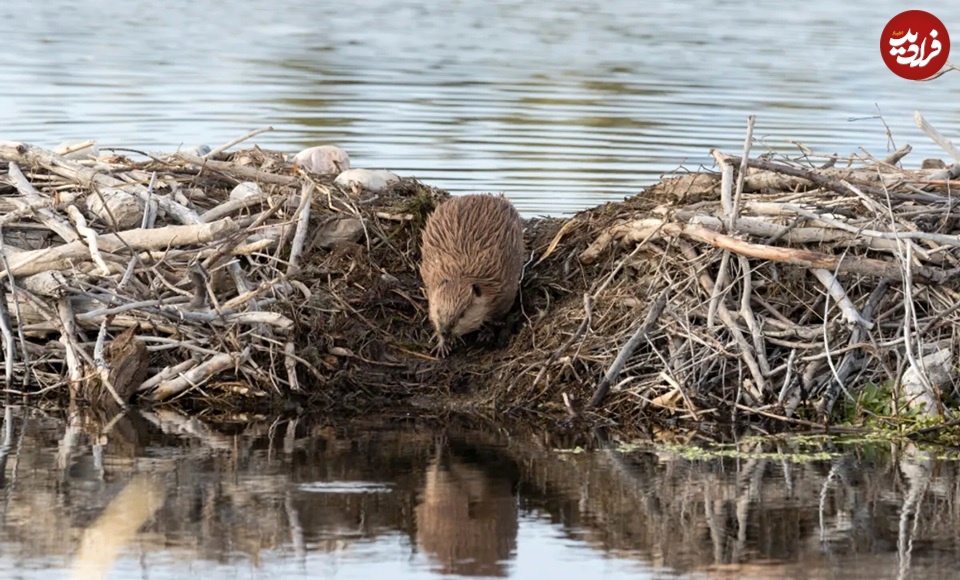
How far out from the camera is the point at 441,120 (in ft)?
54.8

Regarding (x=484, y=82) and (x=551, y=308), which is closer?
(x=551, y=308)

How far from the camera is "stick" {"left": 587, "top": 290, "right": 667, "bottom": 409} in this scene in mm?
8094

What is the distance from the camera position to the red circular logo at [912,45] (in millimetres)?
12266

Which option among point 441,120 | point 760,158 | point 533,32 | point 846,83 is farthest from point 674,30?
point 760,158

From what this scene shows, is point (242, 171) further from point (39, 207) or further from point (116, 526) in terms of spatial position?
point (116, 526)

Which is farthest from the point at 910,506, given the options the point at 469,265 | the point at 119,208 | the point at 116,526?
the point at 119,208

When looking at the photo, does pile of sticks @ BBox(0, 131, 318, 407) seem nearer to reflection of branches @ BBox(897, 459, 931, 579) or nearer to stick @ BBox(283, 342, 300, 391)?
stick @ BBox(283, 342, 300, 391)

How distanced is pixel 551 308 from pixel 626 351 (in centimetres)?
90

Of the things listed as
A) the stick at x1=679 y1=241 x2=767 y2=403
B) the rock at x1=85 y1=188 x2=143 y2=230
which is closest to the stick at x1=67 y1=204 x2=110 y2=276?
the rock at x1=85 y1=188 x2=143 y2=230

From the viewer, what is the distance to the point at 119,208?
884cm

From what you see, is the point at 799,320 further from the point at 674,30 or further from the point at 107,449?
the point at 674,30

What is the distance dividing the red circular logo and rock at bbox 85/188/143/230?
574 cm

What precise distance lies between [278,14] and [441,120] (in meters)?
10.4

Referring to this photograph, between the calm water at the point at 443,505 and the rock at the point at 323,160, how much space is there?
8.50 ft
